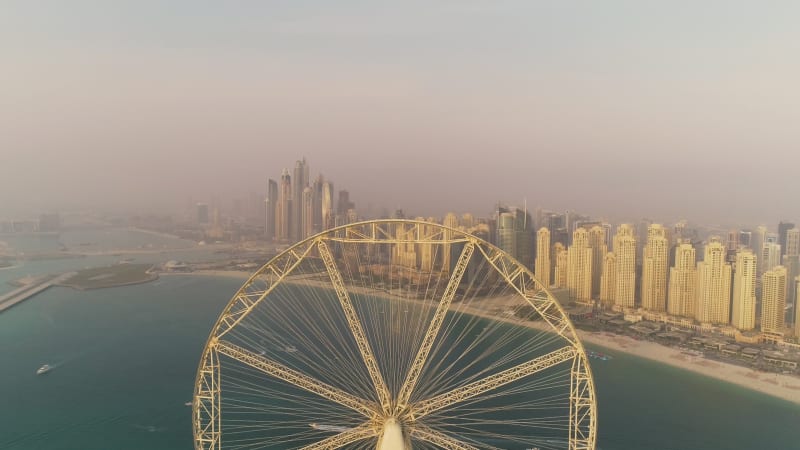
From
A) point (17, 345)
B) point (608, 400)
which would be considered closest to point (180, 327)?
point (17, 345)

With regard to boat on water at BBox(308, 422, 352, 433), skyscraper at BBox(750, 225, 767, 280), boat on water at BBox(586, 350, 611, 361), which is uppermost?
skyscraper at BBox(750, 225, 767, 280)

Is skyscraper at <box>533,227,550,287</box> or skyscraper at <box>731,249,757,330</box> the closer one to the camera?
skyscraper at <box>731,249,757,330</box>

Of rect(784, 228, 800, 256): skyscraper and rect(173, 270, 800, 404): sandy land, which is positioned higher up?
rect(784, 228, 800, 256): skyscraper

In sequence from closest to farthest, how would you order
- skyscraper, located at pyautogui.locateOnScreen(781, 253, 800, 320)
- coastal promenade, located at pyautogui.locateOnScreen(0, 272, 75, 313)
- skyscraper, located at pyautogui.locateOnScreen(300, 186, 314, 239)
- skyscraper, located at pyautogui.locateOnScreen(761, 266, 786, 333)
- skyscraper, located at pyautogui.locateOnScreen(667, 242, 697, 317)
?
skyscraper, located at pyautogui.locateOnScreen(761, 266, 786, 333)
skyscraper, located at pyautogui.locateOnScreen(781, 253, 800, 320)
skyscraper, located at pyautogui.locateOnScreen(667, 242, 697, 317)
coastal promenade, located at pyautogui.locateOnScreen(0, 272, 75, 313)
skyscraper, located at pyautogui.locateOnScreen(300, 186, 314, 239)

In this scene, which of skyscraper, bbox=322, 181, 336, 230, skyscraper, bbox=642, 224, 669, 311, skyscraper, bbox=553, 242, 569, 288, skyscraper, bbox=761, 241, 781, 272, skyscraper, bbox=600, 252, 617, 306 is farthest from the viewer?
skyscraper, bbox=322, 181, 336, 230

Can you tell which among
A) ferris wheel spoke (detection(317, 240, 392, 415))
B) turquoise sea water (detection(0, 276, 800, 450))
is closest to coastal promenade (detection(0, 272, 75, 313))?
turquoise sea water (detection(0, 276, 800, 450))

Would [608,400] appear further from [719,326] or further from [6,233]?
[6,233]

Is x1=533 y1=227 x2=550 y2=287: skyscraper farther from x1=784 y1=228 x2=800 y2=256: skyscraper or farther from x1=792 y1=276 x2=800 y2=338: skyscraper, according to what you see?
x1=784 y1=228 x2=800 y2=256: skyscraper
